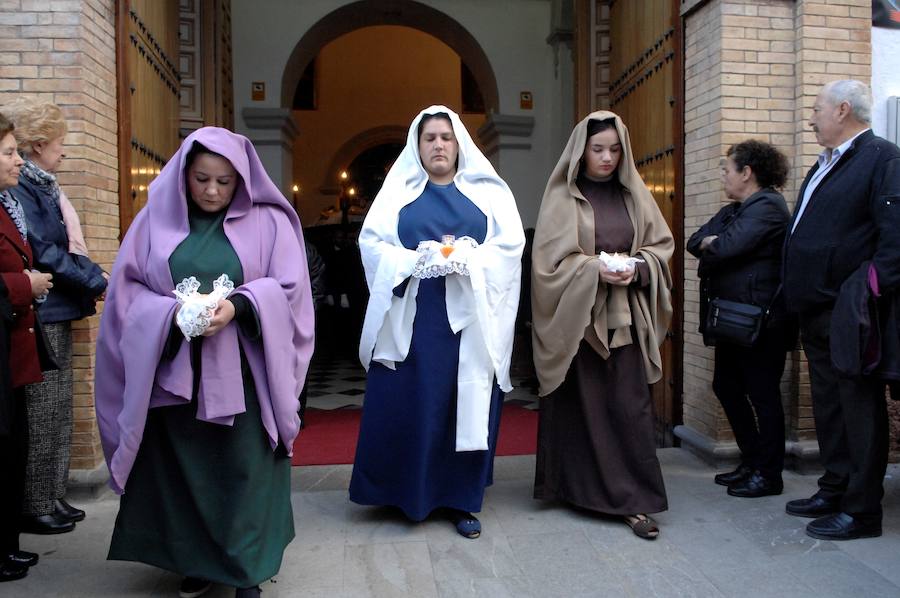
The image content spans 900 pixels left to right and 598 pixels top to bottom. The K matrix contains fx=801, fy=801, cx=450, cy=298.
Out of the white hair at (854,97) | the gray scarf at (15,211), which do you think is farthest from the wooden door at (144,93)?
the white hair at (854,97)

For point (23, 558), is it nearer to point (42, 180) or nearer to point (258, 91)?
point (42, 180)

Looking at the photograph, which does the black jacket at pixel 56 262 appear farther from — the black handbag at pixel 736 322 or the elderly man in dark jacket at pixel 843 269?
the elderly man in dark jacket at pixel 843 269

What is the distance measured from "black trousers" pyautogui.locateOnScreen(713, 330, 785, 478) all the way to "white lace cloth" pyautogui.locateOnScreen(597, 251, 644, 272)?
98cm

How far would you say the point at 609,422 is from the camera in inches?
152

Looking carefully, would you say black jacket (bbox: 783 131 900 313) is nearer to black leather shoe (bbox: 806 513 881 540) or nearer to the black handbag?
the black handbag

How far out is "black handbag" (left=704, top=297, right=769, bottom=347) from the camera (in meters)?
4.05

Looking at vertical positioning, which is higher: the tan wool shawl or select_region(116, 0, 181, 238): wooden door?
select_region(116, 0, 181, 238): wooden door

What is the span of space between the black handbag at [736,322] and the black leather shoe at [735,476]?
74 cm

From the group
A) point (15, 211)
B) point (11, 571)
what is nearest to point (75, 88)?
point (15, 211)

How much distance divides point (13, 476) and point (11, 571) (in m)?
0.38

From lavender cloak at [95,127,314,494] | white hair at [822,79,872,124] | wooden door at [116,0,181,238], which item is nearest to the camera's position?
lavender cloak at [95,127,314,494]

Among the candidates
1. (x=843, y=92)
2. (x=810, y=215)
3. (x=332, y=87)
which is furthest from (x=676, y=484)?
(x=332, y=87)

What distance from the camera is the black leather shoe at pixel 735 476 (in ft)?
14.3

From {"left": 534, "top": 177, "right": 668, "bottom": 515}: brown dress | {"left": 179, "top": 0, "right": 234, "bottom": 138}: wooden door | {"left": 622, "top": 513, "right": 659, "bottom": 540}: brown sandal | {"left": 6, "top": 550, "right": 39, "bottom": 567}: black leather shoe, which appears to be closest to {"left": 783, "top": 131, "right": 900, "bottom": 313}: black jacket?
{"left": 534, "top": 177, "right": 668, "bottom": 515}: brown dress
